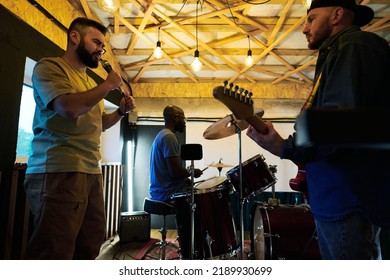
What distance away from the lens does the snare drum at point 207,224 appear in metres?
2.21

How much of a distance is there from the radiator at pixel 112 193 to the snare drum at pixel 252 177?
2.17m

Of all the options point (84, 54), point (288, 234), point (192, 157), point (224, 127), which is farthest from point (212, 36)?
point (288, 234)

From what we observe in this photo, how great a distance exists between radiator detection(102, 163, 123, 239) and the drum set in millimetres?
1937

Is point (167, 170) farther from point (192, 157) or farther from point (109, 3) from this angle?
point (109, 3)

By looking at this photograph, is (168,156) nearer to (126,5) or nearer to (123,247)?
(123,247)

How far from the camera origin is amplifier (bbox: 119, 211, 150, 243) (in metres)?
3.57

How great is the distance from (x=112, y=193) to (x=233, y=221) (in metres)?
2.33

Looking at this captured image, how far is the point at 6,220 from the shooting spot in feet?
5.75

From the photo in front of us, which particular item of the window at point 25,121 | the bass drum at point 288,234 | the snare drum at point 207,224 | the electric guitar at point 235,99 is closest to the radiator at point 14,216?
the window at point 25,121

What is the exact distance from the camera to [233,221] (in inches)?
97.0

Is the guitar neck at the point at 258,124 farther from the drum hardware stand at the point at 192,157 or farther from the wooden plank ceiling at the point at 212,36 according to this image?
the wooden plank ceiling at the point at 212,36

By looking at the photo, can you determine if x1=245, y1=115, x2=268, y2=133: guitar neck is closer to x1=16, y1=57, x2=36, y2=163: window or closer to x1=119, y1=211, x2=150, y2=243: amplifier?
x1=16, y1=57, x2=36, y2=163: window

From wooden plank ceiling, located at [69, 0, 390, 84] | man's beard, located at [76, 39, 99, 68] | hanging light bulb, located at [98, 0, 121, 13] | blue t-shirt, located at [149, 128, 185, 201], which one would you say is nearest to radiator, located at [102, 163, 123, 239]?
blue t-shirt, located at [149, 128, 185, 201]
